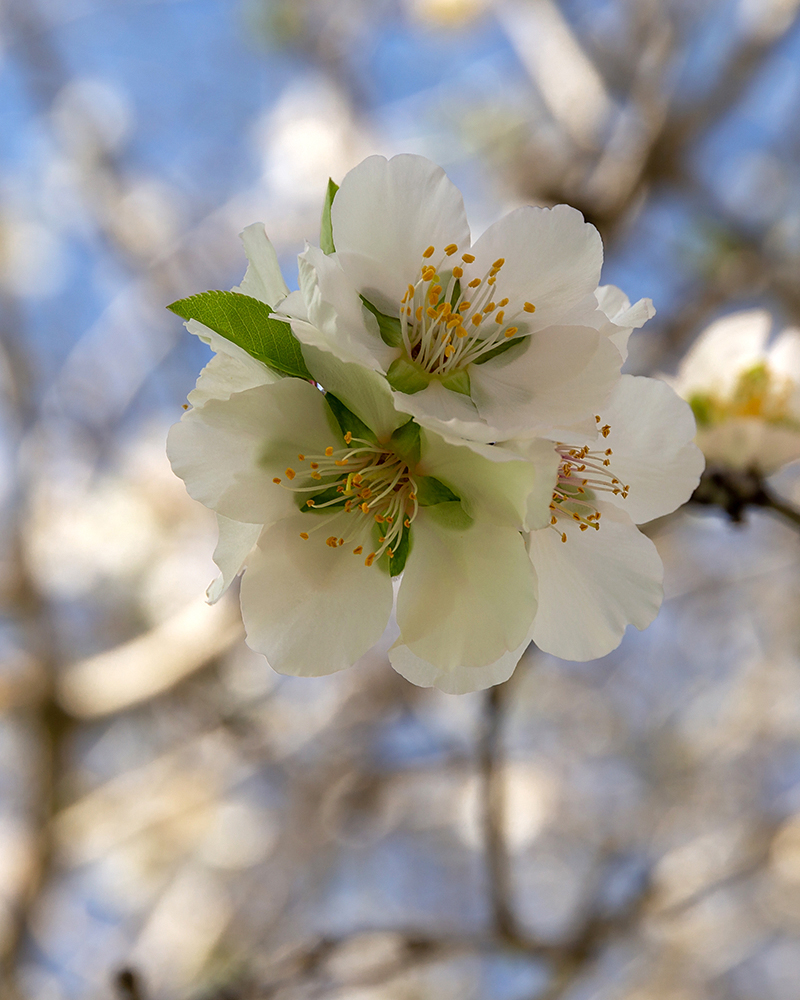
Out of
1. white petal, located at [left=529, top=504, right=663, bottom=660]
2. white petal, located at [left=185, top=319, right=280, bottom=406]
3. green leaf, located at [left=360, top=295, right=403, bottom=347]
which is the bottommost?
white petal, located at [left=529, top=504, right=663, bottom=660]

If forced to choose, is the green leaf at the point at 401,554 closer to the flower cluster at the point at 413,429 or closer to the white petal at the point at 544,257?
the flower cluster at the point at 413,429

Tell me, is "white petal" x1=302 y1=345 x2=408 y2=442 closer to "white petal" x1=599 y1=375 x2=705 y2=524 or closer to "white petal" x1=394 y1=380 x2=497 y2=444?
"white petal" x1=394 y1=380 x2=497 y2=444

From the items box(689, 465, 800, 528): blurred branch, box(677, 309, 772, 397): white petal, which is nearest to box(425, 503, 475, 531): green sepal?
box(689, 465, 800, 528): blurred branch

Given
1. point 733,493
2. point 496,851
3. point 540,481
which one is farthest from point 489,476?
point 496,851

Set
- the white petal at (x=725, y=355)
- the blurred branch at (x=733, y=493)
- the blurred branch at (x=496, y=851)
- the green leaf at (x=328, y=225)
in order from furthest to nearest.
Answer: the blurred branch at (x=496, y=851)
the white petal at (x=725, y=355)
the blurred branch at (x=733, y=493)
the green leaf at (x=328, y=225)

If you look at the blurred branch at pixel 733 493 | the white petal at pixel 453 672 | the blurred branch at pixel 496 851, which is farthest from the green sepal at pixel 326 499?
the blurred branch at pixel 496 851

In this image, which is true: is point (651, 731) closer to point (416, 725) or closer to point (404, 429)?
point (416, 725)
